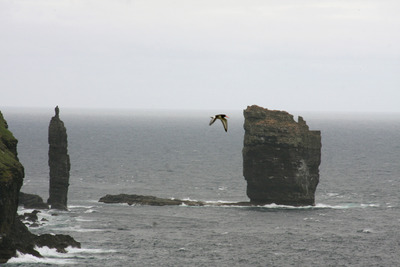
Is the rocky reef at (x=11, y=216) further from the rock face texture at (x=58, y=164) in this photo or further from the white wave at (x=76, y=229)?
the rock face texture at (x=58, y=164)

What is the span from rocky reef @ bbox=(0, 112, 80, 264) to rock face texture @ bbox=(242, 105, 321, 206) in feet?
124

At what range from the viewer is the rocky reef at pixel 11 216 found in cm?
5834

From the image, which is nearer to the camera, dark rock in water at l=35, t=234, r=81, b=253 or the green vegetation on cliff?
the green vegetation on cliff

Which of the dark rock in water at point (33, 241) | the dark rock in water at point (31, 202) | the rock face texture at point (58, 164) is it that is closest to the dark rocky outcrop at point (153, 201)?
the rock face texture at point (58, 164)

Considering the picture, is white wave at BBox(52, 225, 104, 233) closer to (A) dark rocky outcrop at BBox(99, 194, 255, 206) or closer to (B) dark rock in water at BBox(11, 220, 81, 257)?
(B) dark rock in water at BBox(11, 220, 81, 257)

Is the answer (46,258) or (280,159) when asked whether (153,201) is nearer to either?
(280,159)

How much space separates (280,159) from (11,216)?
47.5 metres

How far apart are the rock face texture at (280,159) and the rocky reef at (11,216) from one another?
124ft

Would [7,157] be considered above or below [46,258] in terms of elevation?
above

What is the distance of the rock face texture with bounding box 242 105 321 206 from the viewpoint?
98.7 meters

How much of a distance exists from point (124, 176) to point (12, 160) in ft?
269

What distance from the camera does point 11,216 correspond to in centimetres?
6025

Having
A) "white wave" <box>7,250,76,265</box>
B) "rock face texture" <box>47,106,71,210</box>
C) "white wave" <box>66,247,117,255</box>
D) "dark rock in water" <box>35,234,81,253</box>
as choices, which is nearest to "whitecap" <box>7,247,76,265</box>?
"white wave" <box>7,250,76,265</box>

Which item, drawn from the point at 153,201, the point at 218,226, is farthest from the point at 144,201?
the point at 218,226
